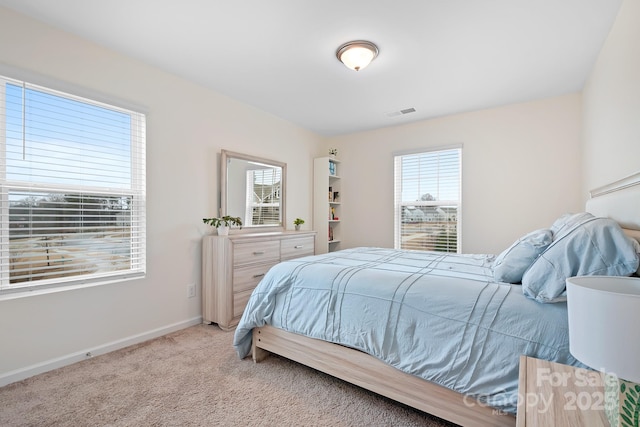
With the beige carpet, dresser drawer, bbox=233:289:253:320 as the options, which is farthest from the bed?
dresser drawer, bbox=233:289:253:320

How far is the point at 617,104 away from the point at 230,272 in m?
3.30

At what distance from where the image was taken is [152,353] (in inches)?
89.9

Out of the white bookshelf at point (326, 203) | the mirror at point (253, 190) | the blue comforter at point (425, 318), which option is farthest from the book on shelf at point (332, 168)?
the blue comforter at point (425, 318)

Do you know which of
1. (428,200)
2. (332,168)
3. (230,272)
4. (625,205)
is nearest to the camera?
(625,205)

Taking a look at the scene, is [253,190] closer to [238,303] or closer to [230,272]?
[230,272]

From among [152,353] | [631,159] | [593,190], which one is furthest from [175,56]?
[593,190]

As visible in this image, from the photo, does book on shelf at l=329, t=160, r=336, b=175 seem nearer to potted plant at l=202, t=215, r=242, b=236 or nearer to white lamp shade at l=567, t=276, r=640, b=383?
potted plant at l=202, t=215, r=242, b=236

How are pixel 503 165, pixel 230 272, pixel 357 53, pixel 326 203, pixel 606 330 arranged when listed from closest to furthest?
pixel 606 330 → pixel 357 53 → pixel 230 272 → pixel 503 165 → pixel 326 203

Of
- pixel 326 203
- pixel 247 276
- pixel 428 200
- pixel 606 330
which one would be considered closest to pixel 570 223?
pixel 606 330

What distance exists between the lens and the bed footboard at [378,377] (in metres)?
1.33

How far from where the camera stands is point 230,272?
2.78 meters

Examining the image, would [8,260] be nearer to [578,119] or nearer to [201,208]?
[201,208]

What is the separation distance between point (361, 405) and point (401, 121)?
3.49 metres

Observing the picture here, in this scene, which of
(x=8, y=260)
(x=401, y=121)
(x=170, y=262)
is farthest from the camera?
(x=401, y=121)
